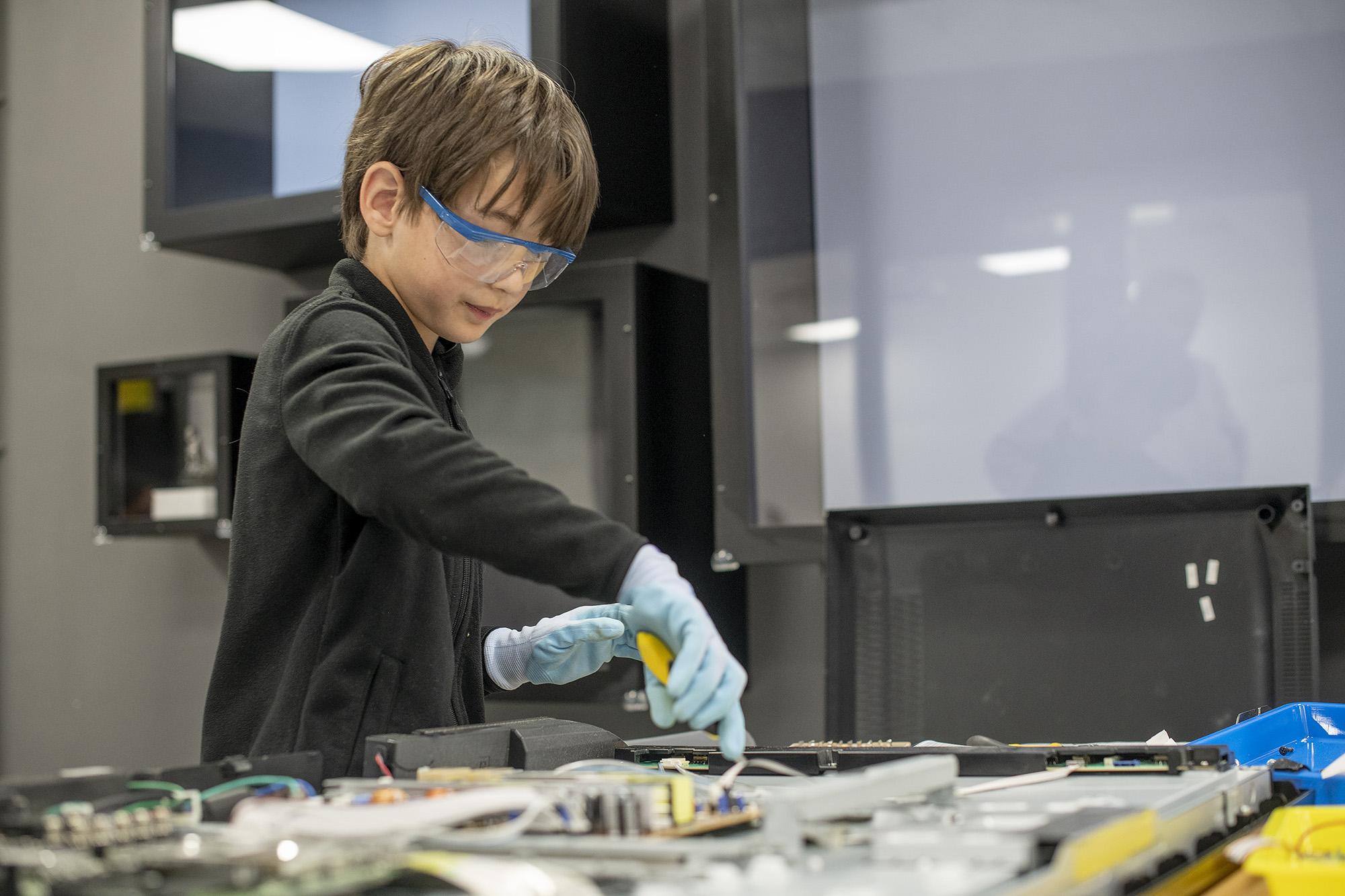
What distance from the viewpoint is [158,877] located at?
520 mm

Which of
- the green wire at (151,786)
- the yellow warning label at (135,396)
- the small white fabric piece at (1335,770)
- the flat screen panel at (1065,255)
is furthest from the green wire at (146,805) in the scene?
the yellow warning label at (135,396)

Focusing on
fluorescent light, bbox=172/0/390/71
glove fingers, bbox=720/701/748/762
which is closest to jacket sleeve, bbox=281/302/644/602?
glove fingers, bbox=720/701/748/762

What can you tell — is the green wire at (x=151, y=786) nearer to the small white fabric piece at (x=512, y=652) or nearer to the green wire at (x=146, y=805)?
the green wire at (x=146, y=805)

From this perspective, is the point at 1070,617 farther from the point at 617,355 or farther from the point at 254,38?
the point at 254,38

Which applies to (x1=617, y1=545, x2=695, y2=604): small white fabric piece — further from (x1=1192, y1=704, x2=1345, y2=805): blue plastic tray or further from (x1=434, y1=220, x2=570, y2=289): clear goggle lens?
(x1=1192, y1=704, x2=1345, y2=805): blue plastic tray

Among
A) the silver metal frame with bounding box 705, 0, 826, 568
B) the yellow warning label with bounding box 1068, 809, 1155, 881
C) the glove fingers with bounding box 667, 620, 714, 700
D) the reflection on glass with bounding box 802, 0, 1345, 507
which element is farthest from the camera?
the silver metal frame with bounding box 705, 0, 826, 568

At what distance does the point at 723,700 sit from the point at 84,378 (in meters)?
2.52

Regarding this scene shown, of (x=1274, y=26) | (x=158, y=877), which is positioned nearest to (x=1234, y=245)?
(x=1274, y=26)

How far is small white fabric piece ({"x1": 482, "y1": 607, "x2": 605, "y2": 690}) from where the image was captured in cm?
118

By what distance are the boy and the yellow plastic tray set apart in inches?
11.9

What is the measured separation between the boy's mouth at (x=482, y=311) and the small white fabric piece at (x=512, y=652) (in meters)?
0.28

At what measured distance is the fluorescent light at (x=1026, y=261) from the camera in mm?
1953

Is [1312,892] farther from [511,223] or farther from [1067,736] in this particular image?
[1067,736]

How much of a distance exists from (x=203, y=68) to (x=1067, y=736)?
1805 millimetres
